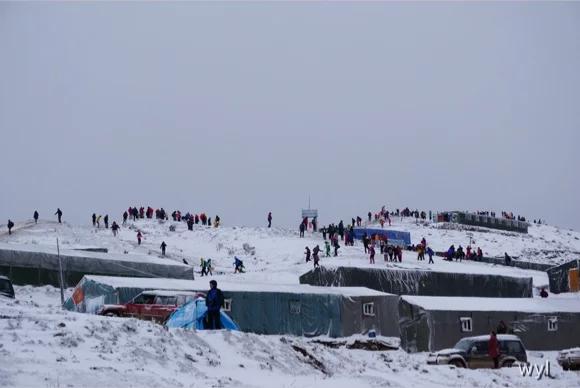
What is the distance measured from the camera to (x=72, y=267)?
134 feet

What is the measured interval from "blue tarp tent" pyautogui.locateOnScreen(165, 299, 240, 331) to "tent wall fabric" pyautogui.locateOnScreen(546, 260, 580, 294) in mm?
31701

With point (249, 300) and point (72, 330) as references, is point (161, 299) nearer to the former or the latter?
point (249, 300)

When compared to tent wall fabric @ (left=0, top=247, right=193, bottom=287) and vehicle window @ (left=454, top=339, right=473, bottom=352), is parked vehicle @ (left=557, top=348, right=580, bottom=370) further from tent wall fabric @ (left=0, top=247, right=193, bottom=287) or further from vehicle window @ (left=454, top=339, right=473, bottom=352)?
tent wall fabric @ (left=0, top=247, right=193, bottom=287)

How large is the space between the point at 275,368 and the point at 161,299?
11364mm

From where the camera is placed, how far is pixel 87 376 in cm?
1398

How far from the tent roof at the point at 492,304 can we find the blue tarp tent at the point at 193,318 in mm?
13273

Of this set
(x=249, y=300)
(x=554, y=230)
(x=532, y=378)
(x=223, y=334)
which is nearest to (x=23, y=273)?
(x=249, y=300)

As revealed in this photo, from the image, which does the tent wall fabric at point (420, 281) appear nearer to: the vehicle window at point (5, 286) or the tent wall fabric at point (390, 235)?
the tent wall fabric at point (390, 235)

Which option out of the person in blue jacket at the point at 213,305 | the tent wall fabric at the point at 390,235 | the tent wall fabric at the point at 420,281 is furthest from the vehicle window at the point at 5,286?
the tent wall fabric at the point at 390,235

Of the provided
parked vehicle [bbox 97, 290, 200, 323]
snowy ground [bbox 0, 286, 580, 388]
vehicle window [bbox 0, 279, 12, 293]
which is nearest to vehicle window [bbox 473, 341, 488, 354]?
snowy ground [bbox 0, 286, 580, 388]

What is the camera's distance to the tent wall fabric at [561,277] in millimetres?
49812

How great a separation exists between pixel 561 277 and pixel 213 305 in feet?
113

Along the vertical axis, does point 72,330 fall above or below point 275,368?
above

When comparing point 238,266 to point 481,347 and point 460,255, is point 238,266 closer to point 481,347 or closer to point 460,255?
point 460,255
